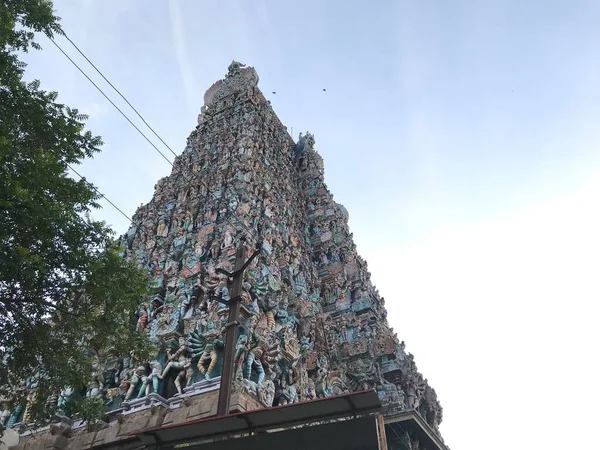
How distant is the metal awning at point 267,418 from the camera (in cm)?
504

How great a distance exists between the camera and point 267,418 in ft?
17.7

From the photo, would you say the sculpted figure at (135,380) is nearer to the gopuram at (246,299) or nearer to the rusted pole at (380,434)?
the gopuram at (246,299)

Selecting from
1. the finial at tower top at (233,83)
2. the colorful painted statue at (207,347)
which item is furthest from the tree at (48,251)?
the finial at tower top at (233,83)

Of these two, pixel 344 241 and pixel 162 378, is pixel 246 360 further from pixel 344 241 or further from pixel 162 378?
pixel 344 241

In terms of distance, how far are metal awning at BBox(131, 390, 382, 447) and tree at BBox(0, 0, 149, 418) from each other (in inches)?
83.2

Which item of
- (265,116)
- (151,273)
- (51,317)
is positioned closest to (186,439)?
(51,317)

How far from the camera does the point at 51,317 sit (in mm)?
7605

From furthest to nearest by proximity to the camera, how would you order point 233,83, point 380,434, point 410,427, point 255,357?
point 233,83 → point 410,427 → point 255,357 → point 380,434

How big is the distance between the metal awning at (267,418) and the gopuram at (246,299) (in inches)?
36.6

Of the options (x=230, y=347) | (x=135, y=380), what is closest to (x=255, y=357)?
(x=135, y=380)

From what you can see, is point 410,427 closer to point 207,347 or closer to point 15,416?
point 207,347

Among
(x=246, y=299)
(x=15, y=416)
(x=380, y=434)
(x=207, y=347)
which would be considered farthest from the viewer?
(x=246, y=299)

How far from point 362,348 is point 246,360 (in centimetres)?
635

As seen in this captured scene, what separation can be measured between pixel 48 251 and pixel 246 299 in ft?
16.0
